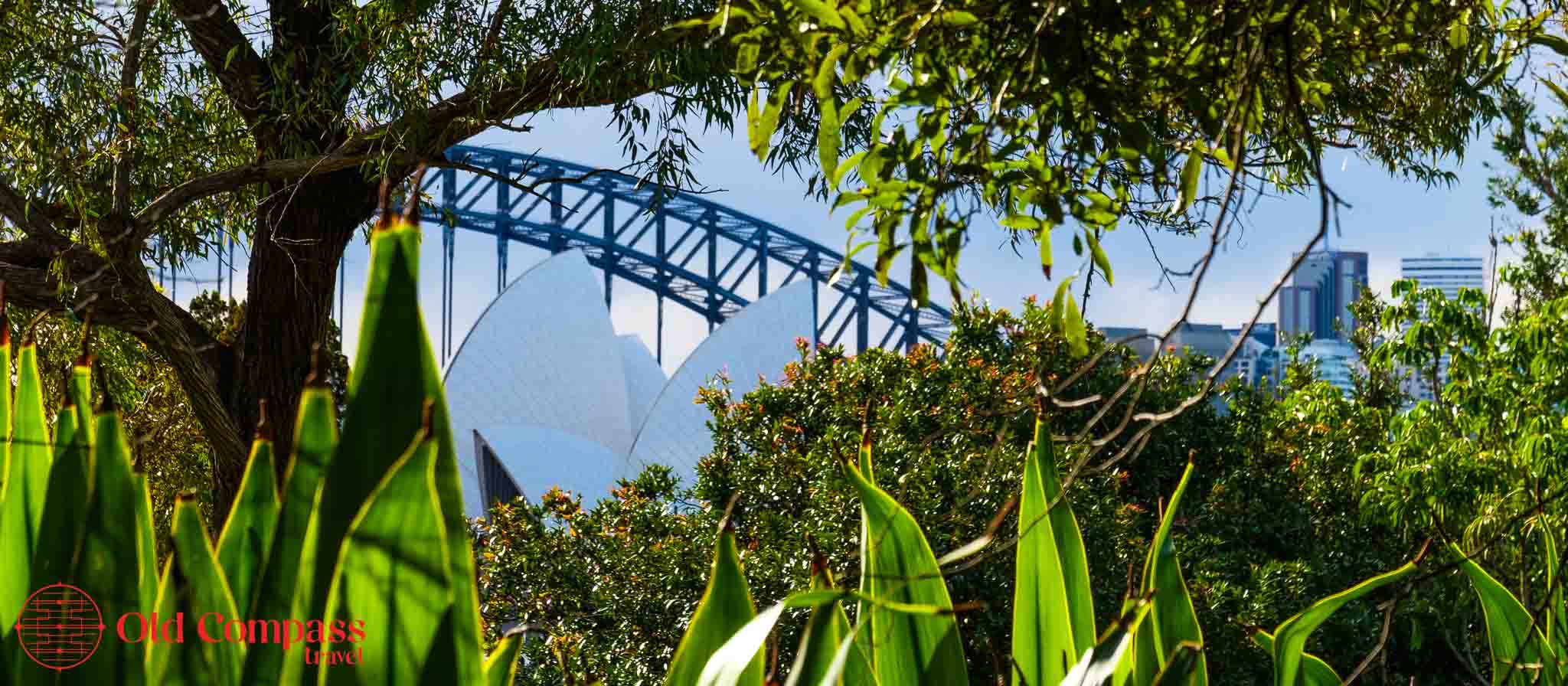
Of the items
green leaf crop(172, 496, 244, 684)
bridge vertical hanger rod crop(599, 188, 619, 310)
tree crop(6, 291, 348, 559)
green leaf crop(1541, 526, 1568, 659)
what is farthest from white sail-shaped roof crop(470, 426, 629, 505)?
green leaf crop(172, 496, 244, 684)

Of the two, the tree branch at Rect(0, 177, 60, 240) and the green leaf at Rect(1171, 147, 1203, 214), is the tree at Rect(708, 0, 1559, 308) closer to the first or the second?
the green leaf at Rect(1171, 147, 1203, 214)

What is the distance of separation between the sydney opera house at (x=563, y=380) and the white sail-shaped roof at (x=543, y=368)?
0.02 meters

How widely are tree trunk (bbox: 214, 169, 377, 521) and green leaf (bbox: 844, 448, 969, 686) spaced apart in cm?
538

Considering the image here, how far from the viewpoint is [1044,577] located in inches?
47.6

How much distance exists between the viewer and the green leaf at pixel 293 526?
0.89 m

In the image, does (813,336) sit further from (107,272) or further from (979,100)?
(979,100)

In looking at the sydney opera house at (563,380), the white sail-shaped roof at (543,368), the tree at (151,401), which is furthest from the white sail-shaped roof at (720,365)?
the tree at (151,401)

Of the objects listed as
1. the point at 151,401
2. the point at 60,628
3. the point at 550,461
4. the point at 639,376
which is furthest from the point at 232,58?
the point at 639,376

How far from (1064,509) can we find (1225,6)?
0.72m

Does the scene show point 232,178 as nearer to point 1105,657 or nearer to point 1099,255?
point 1099,255

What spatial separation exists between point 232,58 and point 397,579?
19.5ft

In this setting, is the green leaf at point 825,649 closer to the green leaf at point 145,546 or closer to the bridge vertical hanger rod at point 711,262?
the green leaf at point 145,546

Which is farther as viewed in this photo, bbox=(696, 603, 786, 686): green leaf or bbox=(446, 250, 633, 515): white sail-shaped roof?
bbox=(446, 250, 633, 515): white sail-shaped roof

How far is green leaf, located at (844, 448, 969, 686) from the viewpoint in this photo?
44.8 inches
